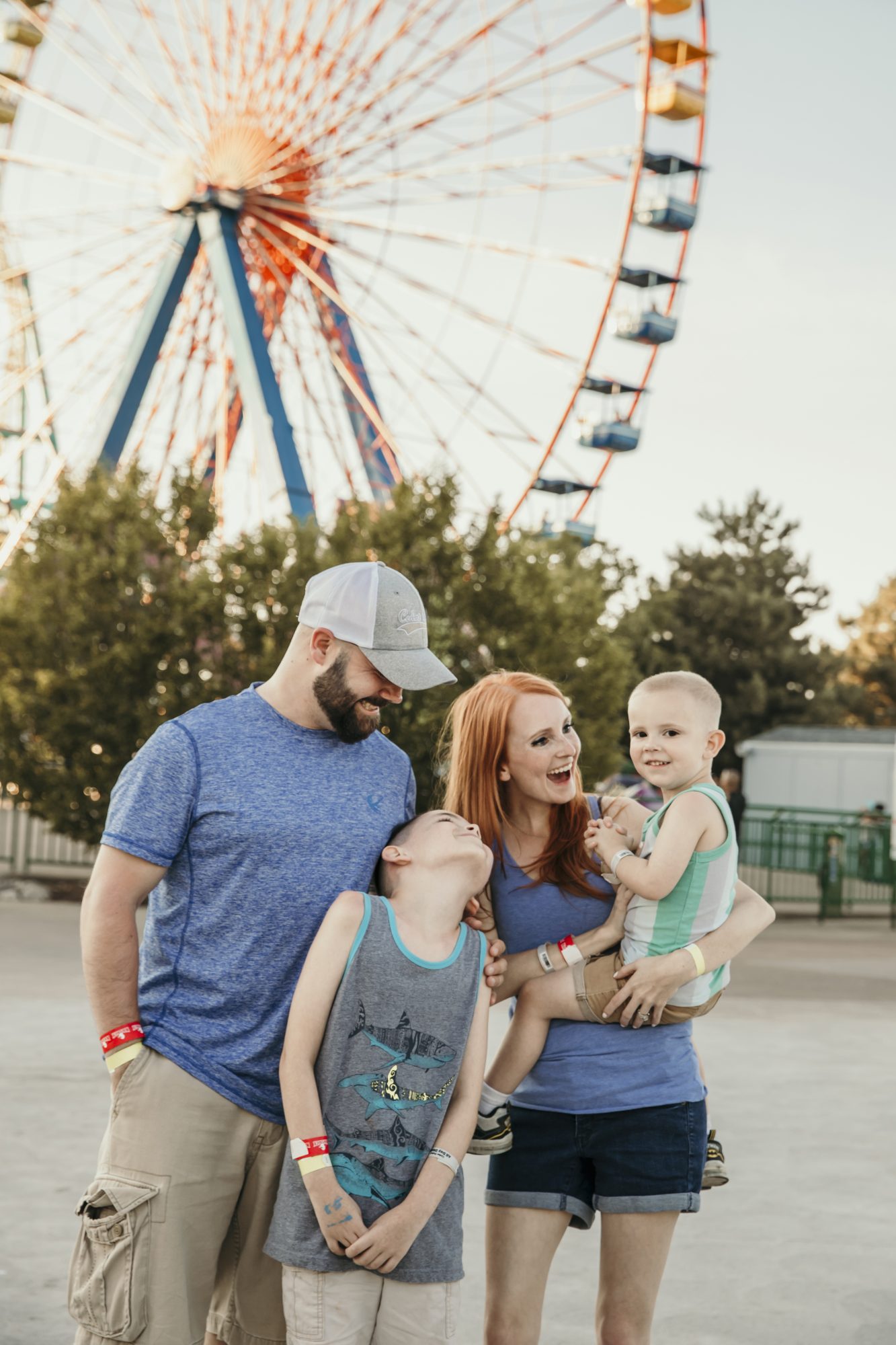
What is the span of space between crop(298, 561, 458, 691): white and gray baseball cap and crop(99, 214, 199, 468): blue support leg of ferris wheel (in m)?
14.5

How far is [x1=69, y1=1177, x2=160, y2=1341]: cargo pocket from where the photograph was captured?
2184mm

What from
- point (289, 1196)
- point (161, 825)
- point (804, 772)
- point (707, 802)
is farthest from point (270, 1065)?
point (804, 772)

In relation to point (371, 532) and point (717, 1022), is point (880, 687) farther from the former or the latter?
point (717, 1022)

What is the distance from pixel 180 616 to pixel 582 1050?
10825mm

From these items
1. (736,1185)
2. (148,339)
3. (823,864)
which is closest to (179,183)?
(148,339)

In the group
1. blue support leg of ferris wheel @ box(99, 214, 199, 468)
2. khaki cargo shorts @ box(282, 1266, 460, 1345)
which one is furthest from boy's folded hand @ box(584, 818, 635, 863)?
blue support leg of ferris wheel @ box(99, 214, 199, 468)

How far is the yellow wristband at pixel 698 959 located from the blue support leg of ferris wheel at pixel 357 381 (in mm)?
15315

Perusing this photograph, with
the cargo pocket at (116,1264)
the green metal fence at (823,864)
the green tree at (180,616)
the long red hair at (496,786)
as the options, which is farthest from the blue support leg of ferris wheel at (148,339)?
the cargo pocket at (116,1264)

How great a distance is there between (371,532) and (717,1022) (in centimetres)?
652

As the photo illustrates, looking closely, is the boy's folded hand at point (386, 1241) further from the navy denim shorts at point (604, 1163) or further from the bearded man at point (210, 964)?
the navy denim shorts at point (604, 1163)

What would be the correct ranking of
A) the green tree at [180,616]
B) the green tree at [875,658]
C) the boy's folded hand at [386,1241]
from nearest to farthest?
the boy's folded hand at [386,1241]
the green tree at [180,616]
the green tree at [875,658]

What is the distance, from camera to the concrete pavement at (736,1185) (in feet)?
12.5

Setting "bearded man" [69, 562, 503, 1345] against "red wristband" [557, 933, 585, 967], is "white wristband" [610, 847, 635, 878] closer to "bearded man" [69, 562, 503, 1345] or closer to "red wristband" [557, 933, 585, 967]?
"red wristband" [557, 933, 585, 967]

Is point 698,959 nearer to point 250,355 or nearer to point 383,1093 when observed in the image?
point 383,1093
